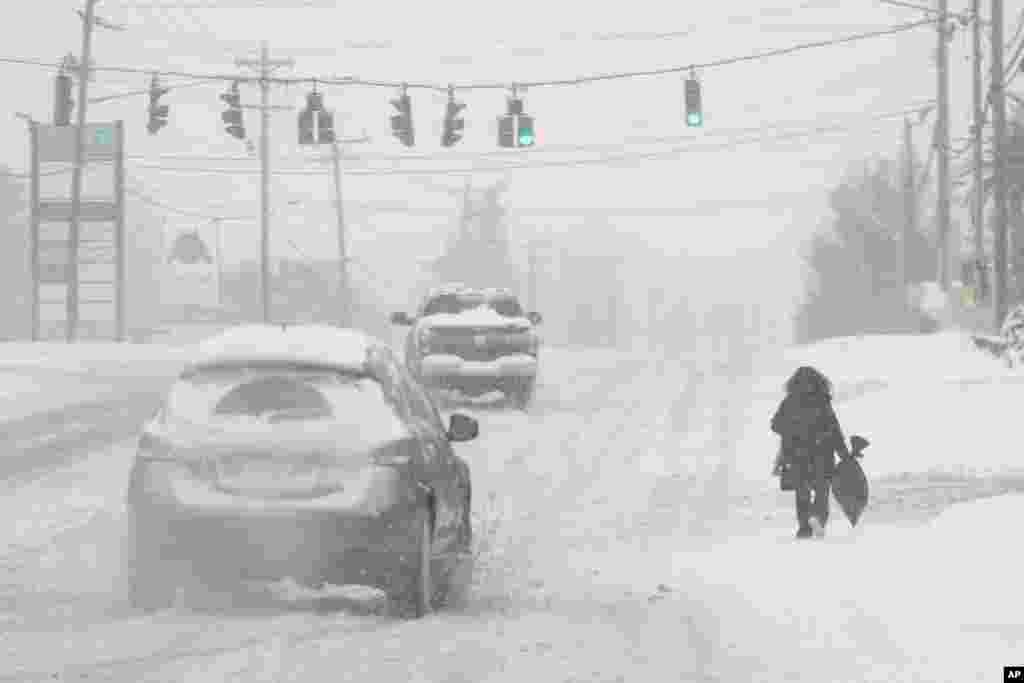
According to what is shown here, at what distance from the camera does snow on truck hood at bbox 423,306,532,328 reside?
29797mm

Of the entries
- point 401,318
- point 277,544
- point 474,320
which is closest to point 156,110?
point 401,318

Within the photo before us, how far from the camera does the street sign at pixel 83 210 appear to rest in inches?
2549

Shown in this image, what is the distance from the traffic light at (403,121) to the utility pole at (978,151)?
38.8ft

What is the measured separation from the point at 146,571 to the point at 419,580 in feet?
4.74

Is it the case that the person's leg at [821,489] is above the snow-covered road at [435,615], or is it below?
above

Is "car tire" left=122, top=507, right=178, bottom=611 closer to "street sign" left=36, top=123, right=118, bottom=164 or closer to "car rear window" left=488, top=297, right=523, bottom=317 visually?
"car rear window" left=488, top=297, right=523, bottom=317

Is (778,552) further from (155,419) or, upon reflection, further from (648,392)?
(648,392)

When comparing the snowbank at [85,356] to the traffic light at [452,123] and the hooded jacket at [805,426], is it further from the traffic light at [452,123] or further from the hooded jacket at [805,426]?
the hooded jacket at [805,426]

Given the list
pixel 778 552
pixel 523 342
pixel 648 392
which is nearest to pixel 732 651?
pixel 778 552

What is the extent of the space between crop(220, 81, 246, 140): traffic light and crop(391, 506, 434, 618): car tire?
100 ft

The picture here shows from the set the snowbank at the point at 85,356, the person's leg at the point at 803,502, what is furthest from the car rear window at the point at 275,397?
the snowbank at the point at 85,356

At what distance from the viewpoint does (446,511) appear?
11828 millimetres

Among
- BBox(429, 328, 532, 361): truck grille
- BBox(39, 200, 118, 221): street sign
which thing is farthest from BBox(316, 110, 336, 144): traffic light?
BBox(39, 200, 118, 221): street sign

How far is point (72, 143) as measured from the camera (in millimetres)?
68000
